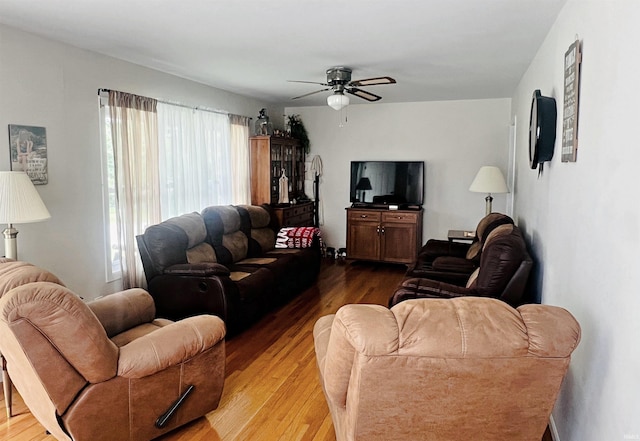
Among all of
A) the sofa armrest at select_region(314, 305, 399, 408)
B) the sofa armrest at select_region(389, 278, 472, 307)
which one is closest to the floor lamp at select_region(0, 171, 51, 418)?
the sofa armrest at select_region(314, 305, 399, 408)

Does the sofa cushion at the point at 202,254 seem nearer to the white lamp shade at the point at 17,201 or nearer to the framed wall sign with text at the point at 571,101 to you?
the white lamp shade at the point at 17,201

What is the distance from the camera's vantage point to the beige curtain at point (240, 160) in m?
6.28

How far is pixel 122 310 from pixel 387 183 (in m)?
4.91

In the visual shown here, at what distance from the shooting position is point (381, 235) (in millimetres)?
6973

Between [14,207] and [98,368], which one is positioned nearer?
[98,368]

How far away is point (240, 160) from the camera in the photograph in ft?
21.0

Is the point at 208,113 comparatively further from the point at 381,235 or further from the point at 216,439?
the point at 216,439

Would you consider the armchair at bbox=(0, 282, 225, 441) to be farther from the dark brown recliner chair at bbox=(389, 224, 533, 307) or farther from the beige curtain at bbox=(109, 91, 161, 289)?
the beige curtain at bbox=(109, 91, 161, 289)

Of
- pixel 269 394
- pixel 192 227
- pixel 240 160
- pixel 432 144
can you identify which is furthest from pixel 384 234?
pixel 269 394

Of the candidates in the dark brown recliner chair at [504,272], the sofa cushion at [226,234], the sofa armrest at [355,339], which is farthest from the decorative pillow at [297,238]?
the sofa armrest at [355,339]

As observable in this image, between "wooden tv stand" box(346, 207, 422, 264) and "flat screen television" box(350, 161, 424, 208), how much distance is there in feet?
0.80

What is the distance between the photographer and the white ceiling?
2848mm

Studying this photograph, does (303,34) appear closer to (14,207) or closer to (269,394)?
(14,207)

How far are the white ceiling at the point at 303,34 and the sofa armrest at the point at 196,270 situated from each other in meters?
1.84
